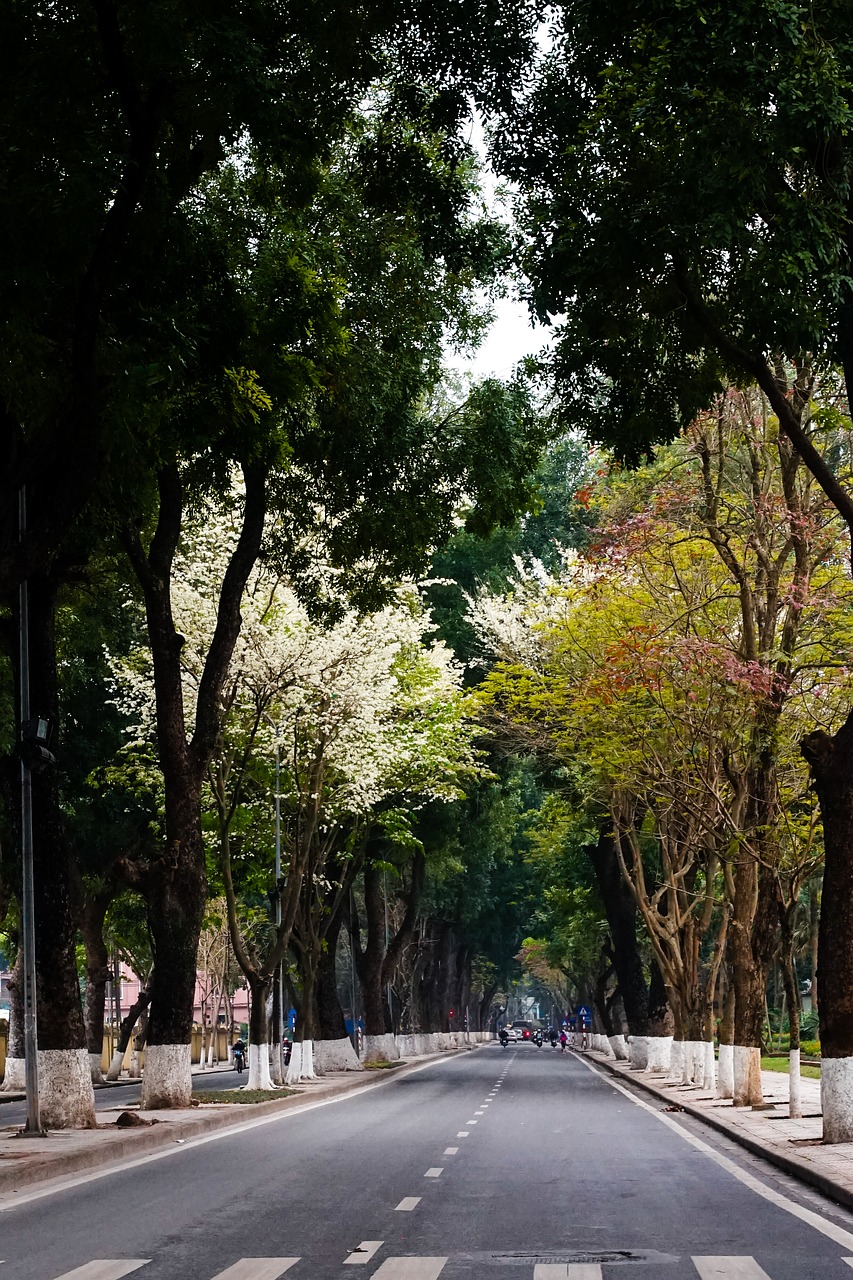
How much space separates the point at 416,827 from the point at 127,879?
22.0 meters

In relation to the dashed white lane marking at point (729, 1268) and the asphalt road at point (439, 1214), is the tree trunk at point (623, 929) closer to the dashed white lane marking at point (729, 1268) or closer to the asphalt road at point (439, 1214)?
the asphalt road at point (439, 1214)

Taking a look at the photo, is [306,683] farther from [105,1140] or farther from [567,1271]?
[567,1271]

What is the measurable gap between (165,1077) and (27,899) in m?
6.67

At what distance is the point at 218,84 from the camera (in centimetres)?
1331

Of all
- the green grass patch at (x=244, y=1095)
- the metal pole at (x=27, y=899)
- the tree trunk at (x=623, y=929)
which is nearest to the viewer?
the metal pole at (x=27, y=899)

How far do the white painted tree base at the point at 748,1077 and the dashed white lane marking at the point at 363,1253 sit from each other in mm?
14412

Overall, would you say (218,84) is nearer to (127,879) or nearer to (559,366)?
(559,366)

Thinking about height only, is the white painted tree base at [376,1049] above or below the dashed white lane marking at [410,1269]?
below

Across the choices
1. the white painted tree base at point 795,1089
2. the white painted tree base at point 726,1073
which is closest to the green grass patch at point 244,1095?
the white painted tree base at point 726,1073

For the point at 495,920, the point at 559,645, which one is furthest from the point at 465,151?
the point at 495,920

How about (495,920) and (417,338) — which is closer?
(417,338)

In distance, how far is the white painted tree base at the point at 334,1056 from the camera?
42.8m

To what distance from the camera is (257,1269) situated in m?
8.91

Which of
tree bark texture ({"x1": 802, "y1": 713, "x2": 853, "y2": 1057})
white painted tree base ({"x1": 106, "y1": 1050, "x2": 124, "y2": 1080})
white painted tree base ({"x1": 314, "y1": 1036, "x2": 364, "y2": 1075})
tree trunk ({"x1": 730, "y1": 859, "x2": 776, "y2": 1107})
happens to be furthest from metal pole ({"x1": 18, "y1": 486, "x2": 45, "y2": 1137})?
white painted tree base ({"x1": 106, "y1": 1050, "x2": 124, "y2": 1080})
